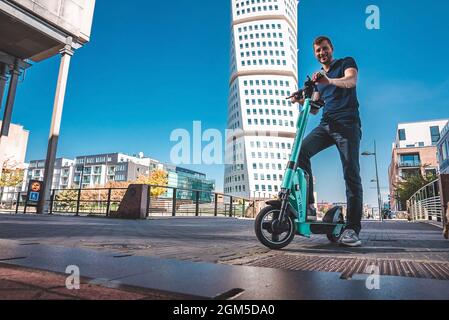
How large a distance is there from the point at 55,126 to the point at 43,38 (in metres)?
4.35

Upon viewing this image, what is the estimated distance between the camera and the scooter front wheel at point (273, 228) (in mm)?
2414

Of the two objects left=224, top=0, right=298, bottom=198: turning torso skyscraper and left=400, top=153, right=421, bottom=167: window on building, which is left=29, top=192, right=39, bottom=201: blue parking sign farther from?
left=224, top=0, right=298, bottom=198: turning torso skyscraper

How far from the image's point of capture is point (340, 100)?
2.90 metres

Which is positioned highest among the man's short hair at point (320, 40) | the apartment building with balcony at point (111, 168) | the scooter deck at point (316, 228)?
the apartment building with balcony at point (111, 168)

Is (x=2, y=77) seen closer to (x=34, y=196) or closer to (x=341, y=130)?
(x=34, y=196)

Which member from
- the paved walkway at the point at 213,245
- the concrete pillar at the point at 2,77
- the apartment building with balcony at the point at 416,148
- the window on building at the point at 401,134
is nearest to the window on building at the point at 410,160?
the apartment building with balcony at the point at 416,148

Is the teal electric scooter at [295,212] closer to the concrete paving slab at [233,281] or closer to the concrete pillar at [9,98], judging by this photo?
the concrete paving slab at [233,281]

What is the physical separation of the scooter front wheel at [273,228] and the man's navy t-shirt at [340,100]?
3.68 ft

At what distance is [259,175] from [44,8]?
75104 mm

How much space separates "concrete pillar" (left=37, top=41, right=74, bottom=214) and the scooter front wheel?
13.8 meters

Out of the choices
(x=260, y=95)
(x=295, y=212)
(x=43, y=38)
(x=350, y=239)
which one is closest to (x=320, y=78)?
(x=295, y=212)

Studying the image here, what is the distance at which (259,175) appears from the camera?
280 ft

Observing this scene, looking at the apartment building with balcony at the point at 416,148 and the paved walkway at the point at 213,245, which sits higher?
the apartment building with balcony at the point at 416,148
